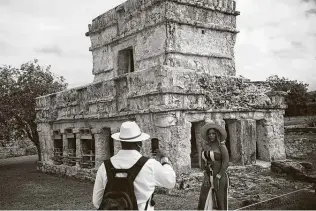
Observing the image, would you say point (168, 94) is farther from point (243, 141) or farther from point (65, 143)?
point (65, 143)

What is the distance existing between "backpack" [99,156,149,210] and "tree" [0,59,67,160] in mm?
14922

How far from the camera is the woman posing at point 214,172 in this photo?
219 inches

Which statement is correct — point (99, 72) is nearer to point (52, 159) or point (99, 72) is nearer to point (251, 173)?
point (52, 159)

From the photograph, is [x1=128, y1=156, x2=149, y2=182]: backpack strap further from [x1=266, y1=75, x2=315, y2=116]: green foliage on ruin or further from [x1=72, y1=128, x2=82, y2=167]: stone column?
[x1=266, y1=75, x2=315, y2=116]: green foliage on ruin

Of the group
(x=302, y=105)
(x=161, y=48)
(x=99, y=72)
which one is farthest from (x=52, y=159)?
(x=302, y=105)

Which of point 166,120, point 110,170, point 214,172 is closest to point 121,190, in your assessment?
point 110,170

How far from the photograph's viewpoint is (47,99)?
48.0ft

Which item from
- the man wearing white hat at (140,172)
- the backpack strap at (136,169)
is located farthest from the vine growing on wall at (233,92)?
the backpack strap at (136,169)

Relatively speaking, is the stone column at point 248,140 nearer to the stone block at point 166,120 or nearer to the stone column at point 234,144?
the stone column at point 234,144

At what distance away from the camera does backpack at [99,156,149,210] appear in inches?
133

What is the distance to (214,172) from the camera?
577 cm

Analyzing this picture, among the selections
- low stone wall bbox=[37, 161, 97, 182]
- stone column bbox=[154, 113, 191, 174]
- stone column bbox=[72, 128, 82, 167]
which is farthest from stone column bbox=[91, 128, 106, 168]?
stone column bbox=[154, 113, 191, 174]

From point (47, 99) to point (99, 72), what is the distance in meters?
2.61

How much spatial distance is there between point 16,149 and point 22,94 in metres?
10.6
